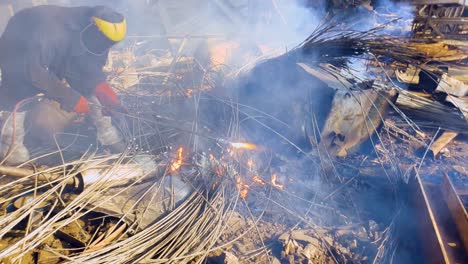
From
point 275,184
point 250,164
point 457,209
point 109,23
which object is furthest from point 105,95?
point 457,209

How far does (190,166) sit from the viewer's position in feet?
14.3

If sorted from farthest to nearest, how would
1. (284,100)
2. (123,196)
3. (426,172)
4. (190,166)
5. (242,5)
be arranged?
(242,5) → (284,100) → (426,172) → (190,166) → (123,196)

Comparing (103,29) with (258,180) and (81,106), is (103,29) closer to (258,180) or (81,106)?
(81,106)

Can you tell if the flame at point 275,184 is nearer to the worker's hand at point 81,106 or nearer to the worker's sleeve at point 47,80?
the worker's hand at point 81,106

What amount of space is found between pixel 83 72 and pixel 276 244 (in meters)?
3.79

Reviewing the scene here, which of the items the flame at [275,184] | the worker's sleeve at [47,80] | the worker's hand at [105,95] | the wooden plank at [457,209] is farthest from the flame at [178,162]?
the wooden plank at [457,209]

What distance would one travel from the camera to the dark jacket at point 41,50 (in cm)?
382

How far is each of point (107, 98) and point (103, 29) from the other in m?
1.01

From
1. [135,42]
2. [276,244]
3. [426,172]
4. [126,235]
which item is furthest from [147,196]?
[135,42]

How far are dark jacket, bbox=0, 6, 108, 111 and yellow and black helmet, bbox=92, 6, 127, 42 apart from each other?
0.16 meters

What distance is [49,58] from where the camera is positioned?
393 cm

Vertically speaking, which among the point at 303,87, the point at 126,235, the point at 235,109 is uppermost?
the point at 303,87

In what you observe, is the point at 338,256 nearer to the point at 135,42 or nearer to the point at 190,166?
the point at 190,166

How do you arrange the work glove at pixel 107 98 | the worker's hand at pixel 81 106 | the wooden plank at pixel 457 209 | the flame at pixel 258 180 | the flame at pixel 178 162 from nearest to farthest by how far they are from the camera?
the wooden plank at pixel 457 209
the worker's hand at pixel 81 106
the flame at pixel 178 162
the work glove at pixel 107 98
the flame at pixel 258 180
